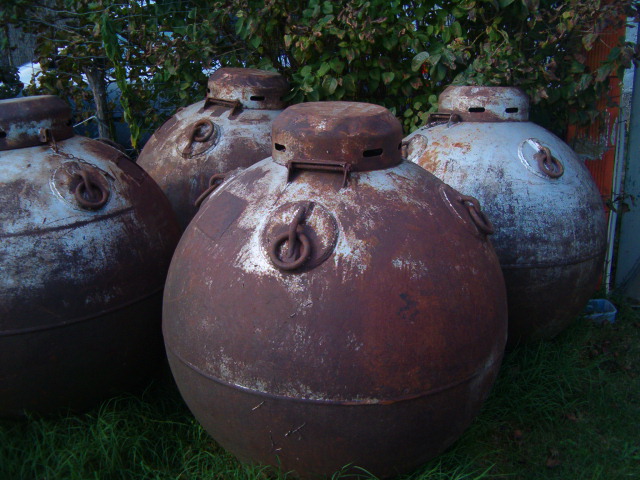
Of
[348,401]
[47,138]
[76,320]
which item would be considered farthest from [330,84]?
[348,401]

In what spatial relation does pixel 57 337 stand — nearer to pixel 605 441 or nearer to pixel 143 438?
pixel 143 438

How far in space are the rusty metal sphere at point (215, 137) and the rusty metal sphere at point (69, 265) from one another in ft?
2.40

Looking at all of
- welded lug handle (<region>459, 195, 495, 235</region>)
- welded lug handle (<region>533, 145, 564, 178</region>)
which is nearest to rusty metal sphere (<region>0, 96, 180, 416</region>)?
welded lug handle (<region>459, 195, 495, 235</region>)

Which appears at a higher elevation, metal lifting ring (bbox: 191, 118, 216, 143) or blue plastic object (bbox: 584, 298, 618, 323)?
metal lifting ring (bbox: 191, 118, 216, 143)

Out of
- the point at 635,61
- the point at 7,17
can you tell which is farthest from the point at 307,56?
the point at 7,17

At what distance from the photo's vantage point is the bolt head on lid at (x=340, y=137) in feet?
7.48

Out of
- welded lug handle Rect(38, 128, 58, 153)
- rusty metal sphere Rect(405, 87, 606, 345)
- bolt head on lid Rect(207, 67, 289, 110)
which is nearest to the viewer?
welded lug handle Rect(38, 128, 58, 153)

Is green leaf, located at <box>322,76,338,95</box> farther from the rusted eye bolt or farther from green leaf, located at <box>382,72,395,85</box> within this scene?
the rusted eye bolt

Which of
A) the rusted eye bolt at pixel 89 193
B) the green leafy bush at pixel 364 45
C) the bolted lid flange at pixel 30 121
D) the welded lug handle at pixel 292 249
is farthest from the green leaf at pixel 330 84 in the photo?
the welded lug handle at pixel 292 249

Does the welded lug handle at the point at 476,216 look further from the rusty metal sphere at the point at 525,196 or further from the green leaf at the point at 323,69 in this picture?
the green leaf at the point at 323,69

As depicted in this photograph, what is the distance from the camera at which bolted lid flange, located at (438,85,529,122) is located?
348 cm

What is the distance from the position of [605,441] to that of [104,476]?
2366 mm

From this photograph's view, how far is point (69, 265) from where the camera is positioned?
2.63m

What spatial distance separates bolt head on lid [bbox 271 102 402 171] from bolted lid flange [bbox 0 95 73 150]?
1173 millimetres
